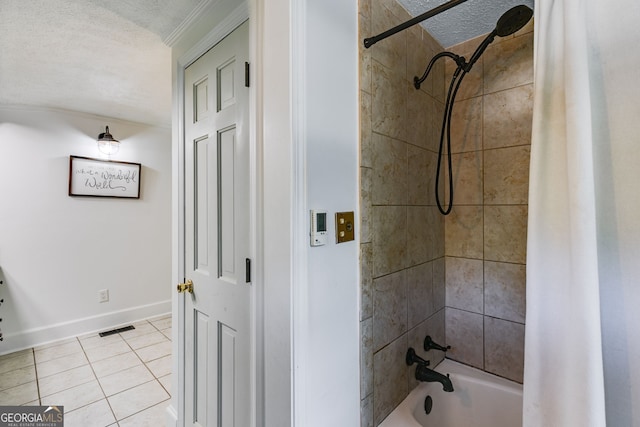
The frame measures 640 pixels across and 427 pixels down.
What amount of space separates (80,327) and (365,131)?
3.67 meters

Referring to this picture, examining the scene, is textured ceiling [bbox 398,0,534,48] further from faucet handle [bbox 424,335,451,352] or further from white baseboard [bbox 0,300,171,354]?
white baseboard [bbox 0,300,171,354]

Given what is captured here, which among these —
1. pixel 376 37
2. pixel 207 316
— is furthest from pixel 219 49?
pixel 207 316

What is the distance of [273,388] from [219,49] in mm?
1482

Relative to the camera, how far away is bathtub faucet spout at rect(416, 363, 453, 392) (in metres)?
1.34

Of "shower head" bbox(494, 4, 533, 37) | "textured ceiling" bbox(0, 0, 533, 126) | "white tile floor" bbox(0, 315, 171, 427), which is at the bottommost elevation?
"white tile floor" bbox(0, 315, 171, 427)

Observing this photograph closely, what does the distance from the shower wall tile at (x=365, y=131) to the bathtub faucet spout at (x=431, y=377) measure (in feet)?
3.40

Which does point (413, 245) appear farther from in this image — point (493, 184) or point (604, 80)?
point (604, 80)

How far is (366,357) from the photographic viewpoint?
41.5 inches

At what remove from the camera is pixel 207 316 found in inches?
56.7

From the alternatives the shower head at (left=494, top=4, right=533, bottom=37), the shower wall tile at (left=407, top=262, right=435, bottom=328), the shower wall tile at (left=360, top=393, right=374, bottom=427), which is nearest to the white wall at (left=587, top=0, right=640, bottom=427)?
the shower head at (left=494, top=4, right=533, bottom=37)

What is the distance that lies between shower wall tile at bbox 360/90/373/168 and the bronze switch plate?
0.22 meters

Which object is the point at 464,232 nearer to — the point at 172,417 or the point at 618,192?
the point at 618,192

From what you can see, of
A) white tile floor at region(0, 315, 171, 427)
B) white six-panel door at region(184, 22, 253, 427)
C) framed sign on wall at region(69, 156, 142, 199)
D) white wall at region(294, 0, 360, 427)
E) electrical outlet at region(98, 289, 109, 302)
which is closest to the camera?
white wall at region(294, 0, 360, 427)

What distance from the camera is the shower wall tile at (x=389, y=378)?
1.12 metres
